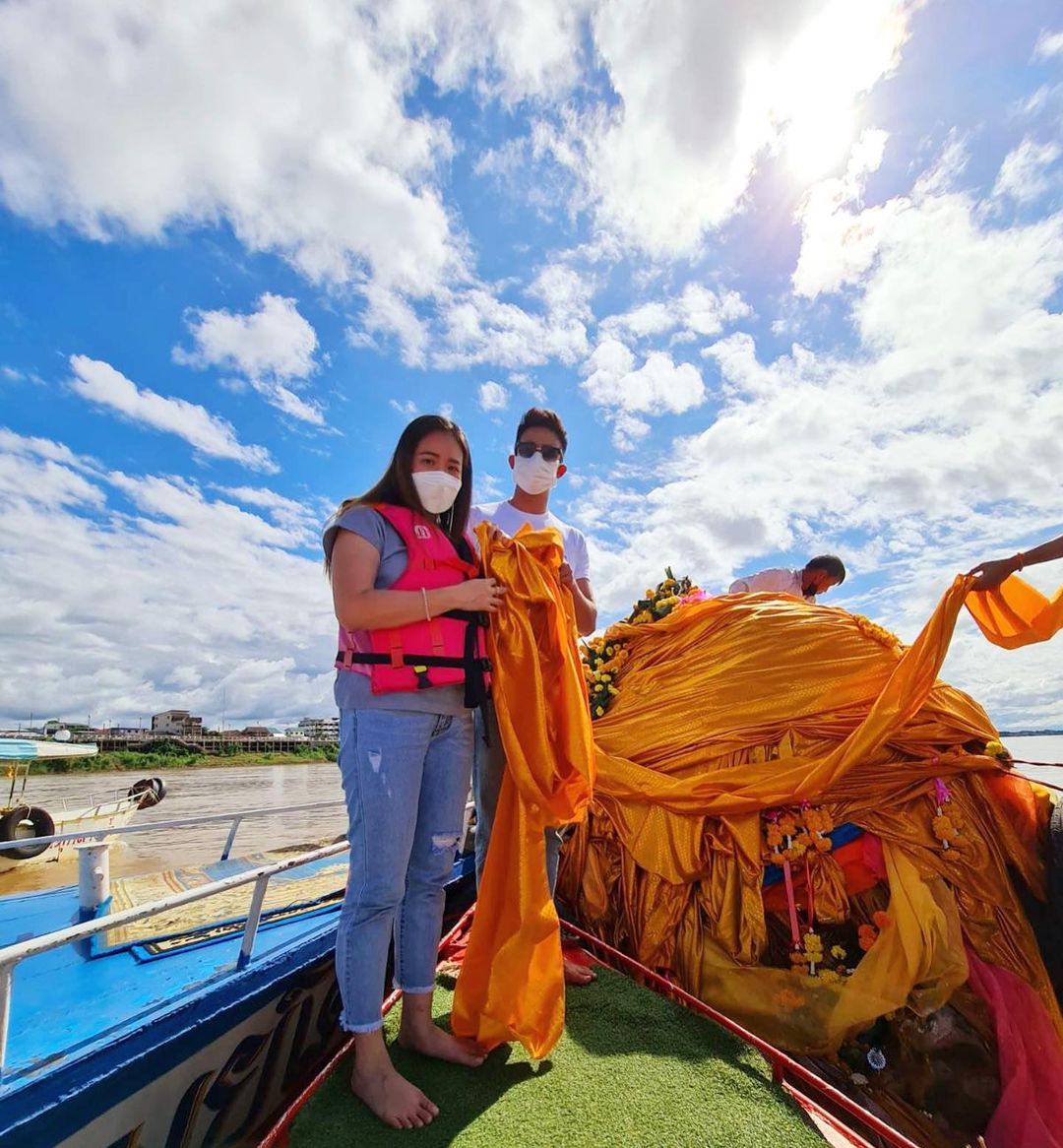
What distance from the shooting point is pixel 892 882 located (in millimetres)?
2736

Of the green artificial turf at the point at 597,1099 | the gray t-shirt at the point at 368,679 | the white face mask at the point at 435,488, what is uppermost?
the white face mask at the point at 435,488

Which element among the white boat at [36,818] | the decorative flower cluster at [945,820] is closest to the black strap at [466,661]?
the decorative flower cluster at [945,820]

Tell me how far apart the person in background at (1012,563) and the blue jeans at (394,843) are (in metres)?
2.49

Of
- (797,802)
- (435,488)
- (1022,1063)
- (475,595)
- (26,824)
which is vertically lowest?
(1022,1063)

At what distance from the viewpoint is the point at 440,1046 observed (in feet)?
6.47

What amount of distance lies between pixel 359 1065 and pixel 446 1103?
0.27 meters

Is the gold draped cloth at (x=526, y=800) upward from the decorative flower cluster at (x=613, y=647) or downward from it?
downward

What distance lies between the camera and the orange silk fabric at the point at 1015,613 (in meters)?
2.80

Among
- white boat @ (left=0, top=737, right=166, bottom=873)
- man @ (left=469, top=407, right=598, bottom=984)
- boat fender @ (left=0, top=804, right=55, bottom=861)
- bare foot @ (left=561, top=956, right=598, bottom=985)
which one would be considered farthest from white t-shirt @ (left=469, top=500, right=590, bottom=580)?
boat fender @ (left=0, top=804, right=55, bottom=861)

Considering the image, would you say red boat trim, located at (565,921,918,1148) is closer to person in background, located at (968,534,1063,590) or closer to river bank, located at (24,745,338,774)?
person in background, located at (968,534,1063,590)

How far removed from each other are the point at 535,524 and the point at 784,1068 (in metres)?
2.22

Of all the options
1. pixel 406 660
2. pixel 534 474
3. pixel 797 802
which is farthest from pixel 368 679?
pixel 797 802

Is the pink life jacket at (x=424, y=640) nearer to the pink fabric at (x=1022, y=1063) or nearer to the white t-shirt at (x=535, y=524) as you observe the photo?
the white t-shirt at (x=535, y=524)

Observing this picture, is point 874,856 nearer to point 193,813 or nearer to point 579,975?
point 579,975
